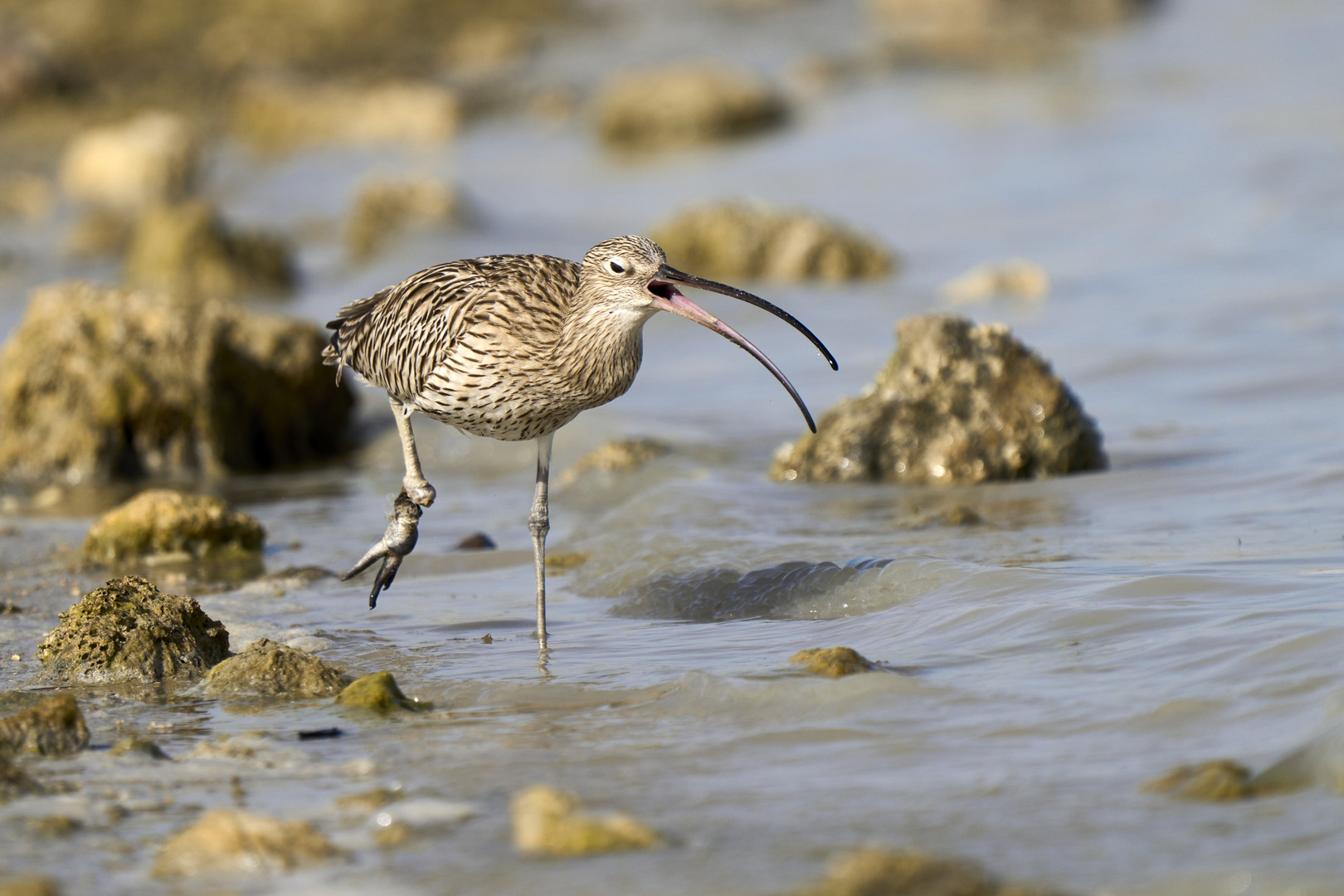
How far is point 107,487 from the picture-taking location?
11.1 m

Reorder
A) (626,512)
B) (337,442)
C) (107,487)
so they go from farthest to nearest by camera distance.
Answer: (337,442), (107,487), (626,512)

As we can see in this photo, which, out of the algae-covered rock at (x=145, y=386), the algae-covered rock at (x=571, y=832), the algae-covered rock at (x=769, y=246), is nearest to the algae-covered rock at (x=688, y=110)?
the algae-covered rock at (x=769, y=246)

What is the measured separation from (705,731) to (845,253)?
1236 centimetres

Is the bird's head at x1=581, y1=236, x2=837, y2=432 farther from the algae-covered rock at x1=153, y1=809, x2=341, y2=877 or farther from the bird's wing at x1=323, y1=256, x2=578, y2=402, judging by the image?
the algae-covered rock at x1=153, y1=809, x2=341, y2=877

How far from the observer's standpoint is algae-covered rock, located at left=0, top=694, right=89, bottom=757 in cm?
539

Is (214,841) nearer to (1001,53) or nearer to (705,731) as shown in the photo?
(705,731)

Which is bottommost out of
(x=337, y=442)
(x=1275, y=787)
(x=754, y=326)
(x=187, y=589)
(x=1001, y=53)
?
(x=1275, y=787)

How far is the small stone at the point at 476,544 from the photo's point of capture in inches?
354

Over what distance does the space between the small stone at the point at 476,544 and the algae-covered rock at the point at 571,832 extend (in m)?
4.43

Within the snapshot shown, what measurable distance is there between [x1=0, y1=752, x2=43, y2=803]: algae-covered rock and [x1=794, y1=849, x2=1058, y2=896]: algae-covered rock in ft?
7.72

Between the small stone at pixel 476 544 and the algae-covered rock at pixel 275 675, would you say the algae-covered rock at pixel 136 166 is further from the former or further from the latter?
the algae-covered rock at pixel 275 675

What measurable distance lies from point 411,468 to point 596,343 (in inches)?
50.6

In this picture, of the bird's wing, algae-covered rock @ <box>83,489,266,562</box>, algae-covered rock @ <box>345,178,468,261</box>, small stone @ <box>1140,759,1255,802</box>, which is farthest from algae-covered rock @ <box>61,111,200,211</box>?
Result: small stone @ <box>1140,759,1255,802</box>

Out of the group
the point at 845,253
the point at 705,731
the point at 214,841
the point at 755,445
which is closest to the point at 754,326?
the point at 845,253
